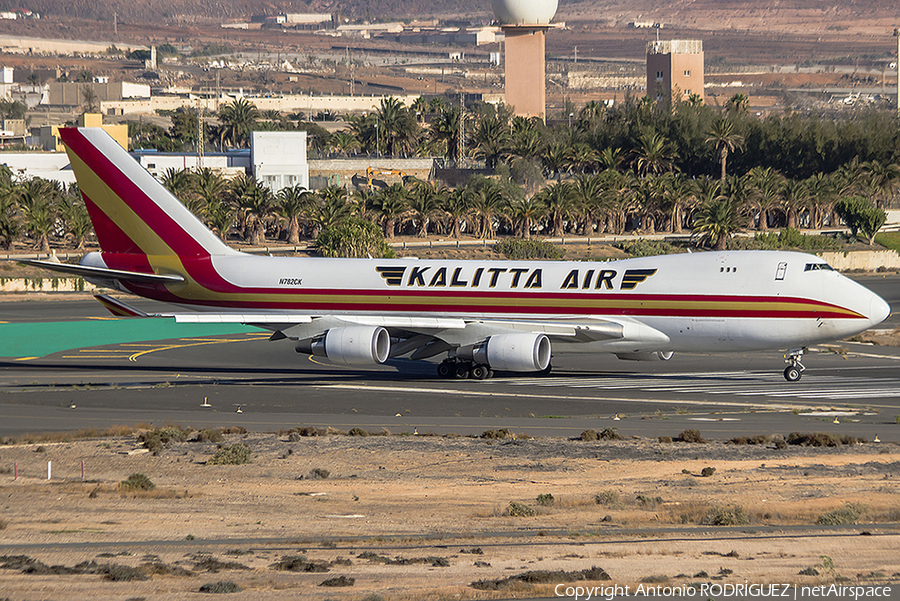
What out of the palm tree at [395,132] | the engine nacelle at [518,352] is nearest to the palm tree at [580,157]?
the palm tree at [395,132]

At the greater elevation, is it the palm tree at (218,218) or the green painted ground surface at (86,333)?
the palm tree at (218,218)

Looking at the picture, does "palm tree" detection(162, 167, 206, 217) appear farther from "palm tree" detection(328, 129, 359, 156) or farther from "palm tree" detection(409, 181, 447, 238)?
"palm tree" detection(328, 129, 359, 156)

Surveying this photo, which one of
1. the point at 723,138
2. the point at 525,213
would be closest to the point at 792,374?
the point at 525,213

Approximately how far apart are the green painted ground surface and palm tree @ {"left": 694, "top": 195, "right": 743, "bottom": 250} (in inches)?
2125

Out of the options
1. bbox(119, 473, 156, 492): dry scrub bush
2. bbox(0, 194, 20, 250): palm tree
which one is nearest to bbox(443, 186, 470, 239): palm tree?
bbox(0, 194, 20, 250): palm tree

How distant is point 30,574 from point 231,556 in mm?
3616

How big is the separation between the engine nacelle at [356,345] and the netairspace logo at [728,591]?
91.8 ft

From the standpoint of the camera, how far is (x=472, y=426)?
3909cm

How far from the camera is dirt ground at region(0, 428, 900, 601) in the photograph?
20406mm

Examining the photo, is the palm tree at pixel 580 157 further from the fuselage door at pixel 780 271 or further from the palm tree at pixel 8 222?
the fuselage door at pixel 780 271

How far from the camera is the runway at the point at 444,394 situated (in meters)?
39.6

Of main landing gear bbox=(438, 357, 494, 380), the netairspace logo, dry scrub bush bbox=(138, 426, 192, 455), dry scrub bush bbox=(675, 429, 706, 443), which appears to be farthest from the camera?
main landing gear bbox=(438, 357, 494, 380)

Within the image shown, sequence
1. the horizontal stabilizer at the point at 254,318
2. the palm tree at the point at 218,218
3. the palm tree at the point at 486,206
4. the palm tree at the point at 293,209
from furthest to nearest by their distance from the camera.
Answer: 1. the palm tree at the point at 486,206
2. the palm tree at the point at 293,209
3. the palm tree at the point at 218,218
4. the horizontal stabilizer at the point at 254,318

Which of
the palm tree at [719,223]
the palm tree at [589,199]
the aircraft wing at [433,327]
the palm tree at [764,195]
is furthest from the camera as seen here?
the palm tree at [764,195]
